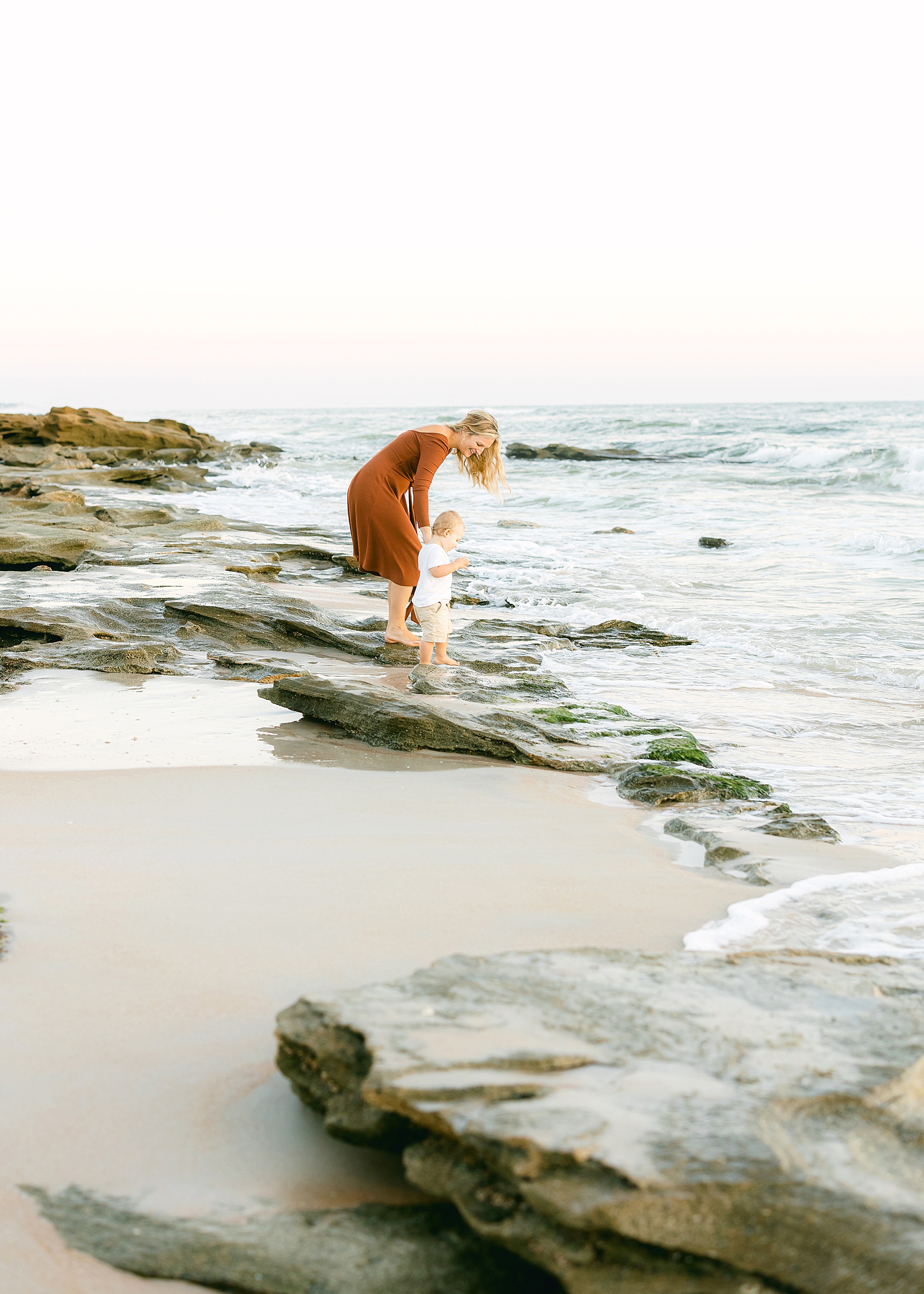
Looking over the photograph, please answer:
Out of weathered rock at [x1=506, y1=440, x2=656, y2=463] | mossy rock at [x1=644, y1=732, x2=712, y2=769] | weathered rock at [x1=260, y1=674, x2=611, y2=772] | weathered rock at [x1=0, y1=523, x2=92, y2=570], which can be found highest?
weathered rock at [x1=506, y1=440, x2=656, y2=463]

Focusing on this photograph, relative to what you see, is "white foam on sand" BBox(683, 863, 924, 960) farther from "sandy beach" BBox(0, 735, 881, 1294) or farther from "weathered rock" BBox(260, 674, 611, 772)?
"weathered rock" BBox(260, 674, 611, 772)

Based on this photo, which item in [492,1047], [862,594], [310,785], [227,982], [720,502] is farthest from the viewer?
[720,502]

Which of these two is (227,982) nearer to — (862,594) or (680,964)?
(680,964)

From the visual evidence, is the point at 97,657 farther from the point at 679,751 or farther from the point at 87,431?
the point at 87,431

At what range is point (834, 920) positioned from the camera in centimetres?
272

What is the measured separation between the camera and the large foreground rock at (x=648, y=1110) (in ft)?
4.17

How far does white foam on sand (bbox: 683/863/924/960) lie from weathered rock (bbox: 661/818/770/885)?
120 mm

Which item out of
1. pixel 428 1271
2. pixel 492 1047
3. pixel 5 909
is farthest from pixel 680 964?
pixel 5 909

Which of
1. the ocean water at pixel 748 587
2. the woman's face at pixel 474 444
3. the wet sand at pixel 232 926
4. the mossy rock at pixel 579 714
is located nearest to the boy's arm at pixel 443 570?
the woman's face at pixel 474 444

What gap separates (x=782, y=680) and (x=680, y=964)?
175 inches

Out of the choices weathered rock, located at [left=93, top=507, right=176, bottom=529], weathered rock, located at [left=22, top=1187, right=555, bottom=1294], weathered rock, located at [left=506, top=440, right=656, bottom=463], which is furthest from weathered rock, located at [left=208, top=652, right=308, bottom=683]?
weathered rock, located at [left=506, top=440, right=656, bottom=463]

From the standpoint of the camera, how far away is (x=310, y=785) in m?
3.63

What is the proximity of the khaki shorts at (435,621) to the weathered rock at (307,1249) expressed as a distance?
4624mm

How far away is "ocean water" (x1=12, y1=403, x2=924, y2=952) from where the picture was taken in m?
4.60
